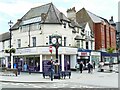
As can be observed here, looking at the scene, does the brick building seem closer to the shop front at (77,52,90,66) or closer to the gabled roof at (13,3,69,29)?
the shop front at (77,52,90,66)

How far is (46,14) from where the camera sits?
3950cm

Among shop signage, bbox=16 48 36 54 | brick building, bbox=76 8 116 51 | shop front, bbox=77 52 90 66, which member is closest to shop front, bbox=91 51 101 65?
shop front, bbox=77 52 90 66

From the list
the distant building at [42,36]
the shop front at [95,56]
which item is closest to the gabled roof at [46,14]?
the distant building at [42,36]

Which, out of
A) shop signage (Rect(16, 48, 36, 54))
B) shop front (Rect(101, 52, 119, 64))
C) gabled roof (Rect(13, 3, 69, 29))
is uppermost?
gabled roof (Rect(13, 3, 69, 29))

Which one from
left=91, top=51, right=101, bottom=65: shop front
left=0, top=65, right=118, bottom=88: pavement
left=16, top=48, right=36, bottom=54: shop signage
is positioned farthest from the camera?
left=91, top=51, right=101, bottom=65: shop front

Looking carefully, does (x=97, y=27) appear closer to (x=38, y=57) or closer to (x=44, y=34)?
(x=44, y=34)

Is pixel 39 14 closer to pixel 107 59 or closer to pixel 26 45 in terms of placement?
pixel 26 45

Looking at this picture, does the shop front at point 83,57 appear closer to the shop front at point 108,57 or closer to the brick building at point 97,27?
the shop front at point 108,57

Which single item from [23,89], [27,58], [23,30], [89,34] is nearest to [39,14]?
[23,30]

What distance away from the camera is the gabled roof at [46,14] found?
38.9m

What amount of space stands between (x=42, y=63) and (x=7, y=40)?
13.9m

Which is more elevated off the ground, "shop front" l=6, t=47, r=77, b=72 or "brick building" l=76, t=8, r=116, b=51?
"brick building" l=76, t=8, r=116, b=51

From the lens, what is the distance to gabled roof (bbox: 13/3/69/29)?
128ft

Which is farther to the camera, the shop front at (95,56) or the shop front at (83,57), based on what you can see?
the shop front at (95,56)
